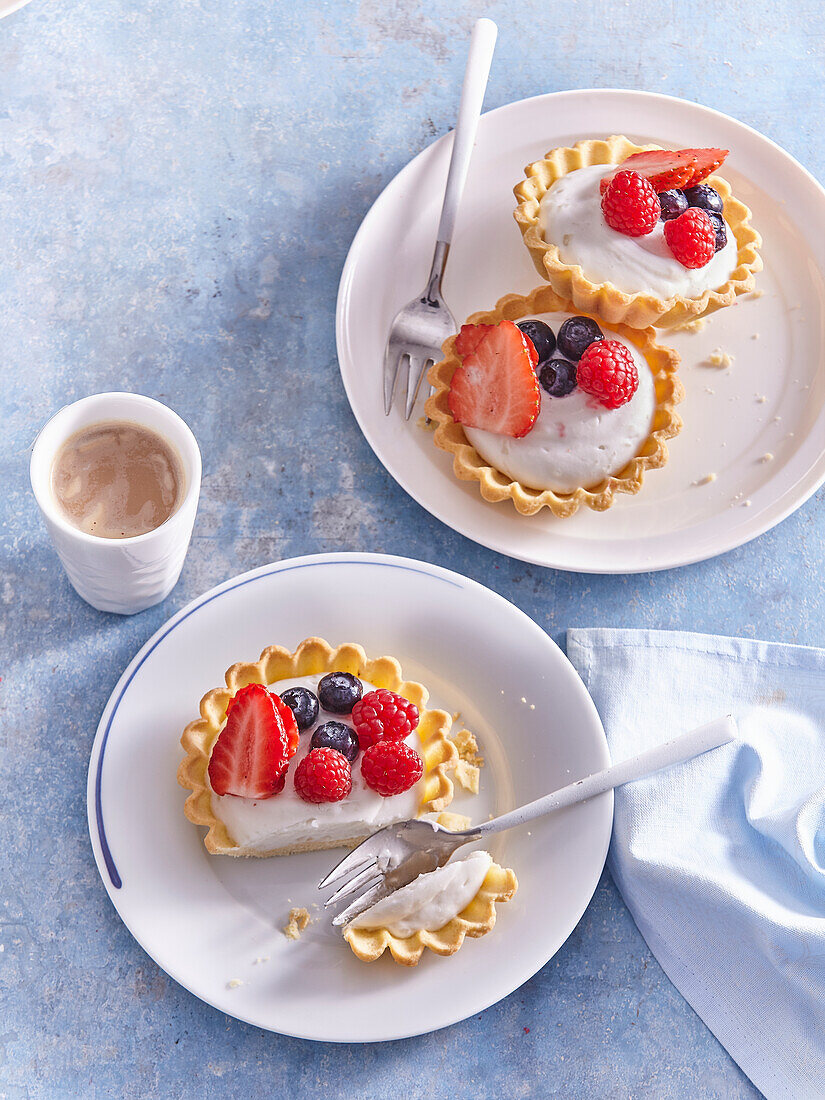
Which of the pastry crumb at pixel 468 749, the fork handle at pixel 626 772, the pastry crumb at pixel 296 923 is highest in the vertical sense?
the fork handle at pixel 626 772

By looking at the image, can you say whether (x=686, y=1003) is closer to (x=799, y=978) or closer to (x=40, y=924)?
(x=799, y=978)

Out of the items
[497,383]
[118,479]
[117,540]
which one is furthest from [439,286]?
[117,540]

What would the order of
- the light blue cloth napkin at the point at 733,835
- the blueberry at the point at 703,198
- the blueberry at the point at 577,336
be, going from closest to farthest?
the light blue cloth napkin at the point at 733,835 → the blueberry at the point at 577,336 → the blueberry at the point at 703,198

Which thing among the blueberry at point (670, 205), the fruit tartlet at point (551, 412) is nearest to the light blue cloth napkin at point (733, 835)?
the fruit tartlet at point (551, 412)

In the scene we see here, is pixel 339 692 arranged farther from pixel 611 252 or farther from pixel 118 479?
pixel 611 252

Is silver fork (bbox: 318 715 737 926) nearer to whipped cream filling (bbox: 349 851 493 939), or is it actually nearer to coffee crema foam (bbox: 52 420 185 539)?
whipped cream filling (bbox: 349 851 493 939)

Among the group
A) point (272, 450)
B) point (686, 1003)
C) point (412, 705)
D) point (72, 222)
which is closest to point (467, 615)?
point (412, 705)

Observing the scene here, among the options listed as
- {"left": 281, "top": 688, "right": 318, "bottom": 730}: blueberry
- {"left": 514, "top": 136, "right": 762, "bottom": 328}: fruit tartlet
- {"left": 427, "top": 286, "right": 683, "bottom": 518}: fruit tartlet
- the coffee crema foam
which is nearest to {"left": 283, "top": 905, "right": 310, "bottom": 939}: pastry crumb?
{"left": 281, "top": 688, "right": 318, "bottom": 730}: blueberry

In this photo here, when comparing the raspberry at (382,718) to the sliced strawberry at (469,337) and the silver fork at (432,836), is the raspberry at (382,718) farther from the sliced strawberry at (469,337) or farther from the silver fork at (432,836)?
the sliced strawberry at (469,337)
